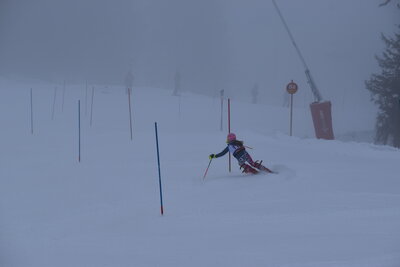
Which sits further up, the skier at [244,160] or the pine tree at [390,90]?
the pine tree at [390,90]

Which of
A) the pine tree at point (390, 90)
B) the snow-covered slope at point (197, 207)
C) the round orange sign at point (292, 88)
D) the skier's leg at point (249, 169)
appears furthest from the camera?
the pine tree at point (390, 90)

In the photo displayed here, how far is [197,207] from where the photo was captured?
6164 millimetres

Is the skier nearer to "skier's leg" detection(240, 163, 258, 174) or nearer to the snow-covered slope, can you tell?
"skier's leg" detection(240, 163, 258, 174)

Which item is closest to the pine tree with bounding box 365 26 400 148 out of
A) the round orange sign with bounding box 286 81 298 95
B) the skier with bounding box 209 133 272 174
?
the round orange sign with bounding box 286 81 298 95

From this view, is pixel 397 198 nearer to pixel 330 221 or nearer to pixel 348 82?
pixel 330 221

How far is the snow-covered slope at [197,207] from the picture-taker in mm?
3965

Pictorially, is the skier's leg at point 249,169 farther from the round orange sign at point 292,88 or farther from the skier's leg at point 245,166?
the round orange sign at point 292,88

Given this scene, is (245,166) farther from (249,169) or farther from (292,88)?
(292,88)

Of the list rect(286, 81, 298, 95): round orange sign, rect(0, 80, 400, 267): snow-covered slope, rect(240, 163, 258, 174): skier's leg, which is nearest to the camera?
rect(0, 80, 400, 267): snow-covered slope

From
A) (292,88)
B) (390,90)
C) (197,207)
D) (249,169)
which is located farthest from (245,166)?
(390,90)

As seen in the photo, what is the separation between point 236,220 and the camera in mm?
5148

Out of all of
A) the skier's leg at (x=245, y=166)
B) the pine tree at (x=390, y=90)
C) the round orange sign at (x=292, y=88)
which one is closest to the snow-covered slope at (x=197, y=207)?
the skier's leg at (x=245, y=166)

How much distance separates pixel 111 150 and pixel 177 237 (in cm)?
940

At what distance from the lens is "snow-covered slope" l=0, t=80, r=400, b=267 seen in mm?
3965
